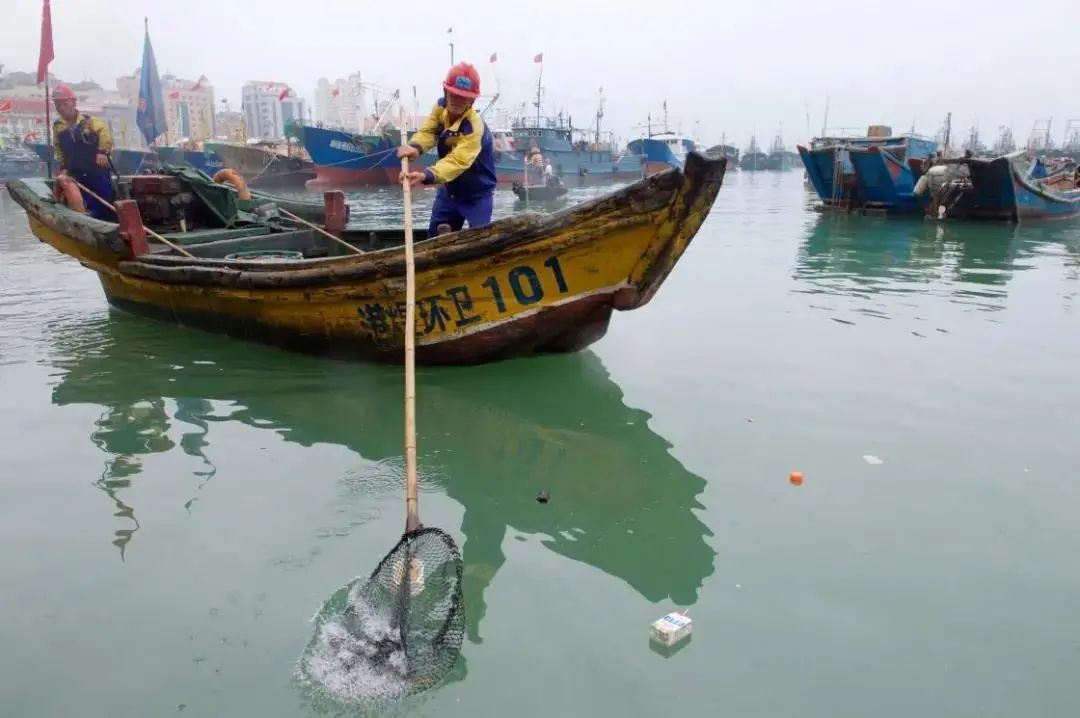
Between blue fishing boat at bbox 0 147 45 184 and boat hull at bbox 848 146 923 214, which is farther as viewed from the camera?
blue fishing boat at bbox 0 147 45 184

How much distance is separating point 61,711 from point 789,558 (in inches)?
108

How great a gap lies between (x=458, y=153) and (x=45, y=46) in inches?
300

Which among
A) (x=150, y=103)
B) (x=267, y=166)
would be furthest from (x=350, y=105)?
(x=150, y=103)

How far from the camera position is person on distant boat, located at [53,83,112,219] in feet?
25.3

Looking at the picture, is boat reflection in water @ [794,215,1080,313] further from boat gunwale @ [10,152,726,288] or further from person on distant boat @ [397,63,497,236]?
person on distant boat @ [397,63,497,236]

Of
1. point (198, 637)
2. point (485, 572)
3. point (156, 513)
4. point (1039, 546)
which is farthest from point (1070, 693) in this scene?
point (156, 513)

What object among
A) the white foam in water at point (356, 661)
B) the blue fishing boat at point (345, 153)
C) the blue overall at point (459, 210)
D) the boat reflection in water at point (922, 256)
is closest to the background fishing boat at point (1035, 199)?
the boat reflection in water at point (922, 256)

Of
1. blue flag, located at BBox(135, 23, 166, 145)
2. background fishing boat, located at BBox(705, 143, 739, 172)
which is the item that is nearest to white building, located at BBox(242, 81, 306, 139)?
background fishing boat, located at BBox(705, 143, 739, 172)

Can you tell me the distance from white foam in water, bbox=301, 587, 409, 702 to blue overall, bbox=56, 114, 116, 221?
22.9 feet

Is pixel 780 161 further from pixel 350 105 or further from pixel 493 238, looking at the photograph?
pixel 493 238

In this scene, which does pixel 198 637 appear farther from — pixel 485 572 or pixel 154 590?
pixel 485 572

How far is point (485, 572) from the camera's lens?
10.5 feet

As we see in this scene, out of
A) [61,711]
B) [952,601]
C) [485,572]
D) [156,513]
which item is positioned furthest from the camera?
[156,513]

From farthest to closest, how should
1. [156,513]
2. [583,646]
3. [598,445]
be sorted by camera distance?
[598,445] < [156,513] < [583,646]
